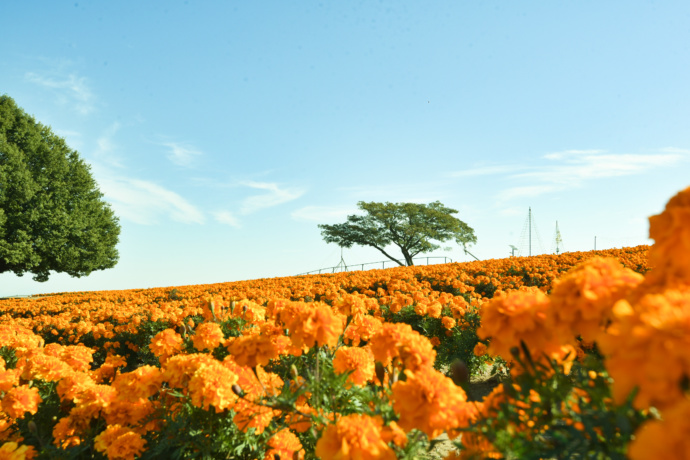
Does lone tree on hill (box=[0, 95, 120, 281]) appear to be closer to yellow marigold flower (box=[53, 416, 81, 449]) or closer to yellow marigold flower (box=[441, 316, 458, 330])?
yellow marigold flower (box=[53, 416, 81, 449])

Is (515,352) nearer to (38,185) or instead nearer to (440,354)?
(440,354)

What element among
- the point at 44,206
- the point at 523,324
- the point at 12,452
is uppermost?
the point at 44,206

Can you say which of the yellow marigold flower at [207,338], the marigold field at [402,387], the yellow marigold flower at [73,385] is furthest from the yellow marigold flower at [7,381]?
the yellow marigold flower at [207,338]

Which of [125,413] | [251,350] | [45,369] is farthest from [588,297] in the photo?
[45,369]

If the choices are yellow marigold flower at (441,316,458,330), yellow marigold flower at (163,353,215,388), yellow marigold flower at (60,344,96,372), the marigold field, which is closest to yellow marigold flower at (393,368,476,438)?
the marigold field

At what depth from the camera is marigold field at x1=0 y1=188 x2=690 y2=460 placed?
88 centimetres

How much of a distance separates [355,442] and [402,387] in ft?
0.87

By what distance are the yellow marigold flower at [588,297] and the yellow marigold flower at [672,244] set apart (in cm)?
7

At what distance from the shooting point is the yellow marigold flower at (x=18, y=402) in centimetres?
285

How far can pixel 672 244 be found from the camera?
1.06m

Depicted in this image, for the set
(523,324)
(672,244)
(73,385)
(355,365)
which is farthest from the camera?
(73,385)

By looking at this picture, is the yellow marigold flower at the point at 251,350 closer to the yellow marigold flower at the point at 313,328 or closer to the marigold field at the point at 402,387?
the marigold field at the point at 402,387

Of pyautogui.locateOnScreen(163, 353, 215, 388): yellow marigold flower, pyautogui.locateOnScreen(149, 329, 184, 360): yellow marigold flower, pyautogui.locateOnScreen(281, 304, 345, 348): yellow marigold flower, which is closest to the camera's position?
pyautogui.locateOnScreen(281, 304, 345, 348): yellow marigold flower

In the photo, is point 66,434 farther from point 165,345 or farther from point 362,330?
point 362,330
